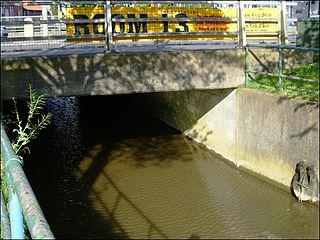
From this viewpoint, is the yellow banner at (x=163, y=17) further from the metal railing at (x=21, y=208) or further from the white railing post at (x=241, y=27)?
the metal railing at (x=21, y=208)

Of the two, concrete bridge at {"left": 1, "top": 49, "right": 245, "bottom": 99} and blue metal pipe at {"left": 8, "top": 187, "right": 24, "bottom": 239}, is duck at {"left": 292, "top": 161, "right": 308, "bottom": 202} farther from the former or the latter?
blue metal pipe at {"left": 8, "top": 187, "right": 24, "bottom": 239}

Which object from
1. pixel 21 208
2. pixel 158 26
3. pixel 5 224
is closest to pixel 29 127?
pixel 5 224

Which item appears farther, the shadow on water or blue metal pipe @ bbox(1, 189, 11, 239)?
the shadow on water

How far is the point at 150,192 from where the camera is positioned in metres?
8.38

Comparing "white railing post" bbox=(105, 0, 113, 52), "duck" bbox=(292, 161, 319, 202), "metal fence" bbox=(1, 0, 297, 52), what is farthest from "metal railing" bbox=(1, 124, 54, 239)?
"metal fence" bbox=(1, 0, 297, 52)

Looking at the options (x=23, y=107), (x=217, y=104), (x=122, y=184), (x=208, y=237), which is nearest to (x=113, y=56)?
(x=122, y=184)

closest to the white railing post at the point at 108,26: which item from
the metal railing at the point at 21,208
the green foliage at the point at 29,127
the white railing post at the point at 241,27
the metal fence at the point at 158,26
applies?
the metal fence at the point at 158,26

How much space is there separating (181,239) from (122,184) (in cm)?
258

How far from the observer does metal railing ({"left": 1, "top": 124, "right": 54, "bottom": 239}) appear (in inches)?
50.8

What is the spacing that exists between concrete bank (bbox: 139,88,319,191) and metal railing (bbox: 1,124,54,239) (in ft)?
20.4

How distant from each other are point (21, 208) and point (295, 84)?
26.0 feet

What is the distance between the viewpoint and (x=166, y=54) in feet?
28.8

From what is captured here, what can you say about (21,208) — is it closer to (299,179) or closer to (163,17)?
(299,179)

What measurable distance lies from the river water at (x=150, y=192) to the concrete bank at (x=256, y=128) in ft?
1.02
